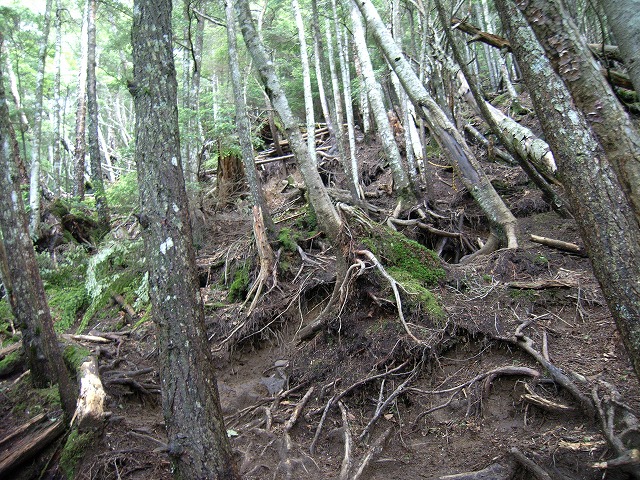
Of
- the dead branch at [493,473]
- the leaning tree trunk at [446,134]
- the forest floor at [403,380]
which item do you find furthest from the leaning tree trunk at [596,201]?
the leaning tree trunk at [446,134]

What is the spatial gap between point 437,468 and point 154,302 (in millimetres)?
3381

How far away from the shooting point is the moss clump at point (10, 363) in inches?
295

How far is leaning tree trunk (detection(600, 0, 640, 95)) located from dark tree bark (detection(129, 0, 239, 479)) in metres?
3.57

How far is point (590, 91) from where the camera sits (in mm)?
3139

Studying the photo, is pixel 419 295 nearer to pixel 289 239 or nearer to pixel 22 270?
pixel 289 239

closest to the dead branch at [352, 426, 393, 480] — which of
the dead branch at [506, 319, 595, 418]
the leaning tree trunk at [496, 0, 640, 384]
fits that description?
the dead branch at [506, 319, 595, 418]

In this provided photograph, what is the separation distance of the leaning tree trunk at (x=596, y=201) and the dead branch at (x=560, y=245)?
166 inches

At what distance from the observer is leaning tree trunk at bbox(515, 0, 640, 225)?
120 inches

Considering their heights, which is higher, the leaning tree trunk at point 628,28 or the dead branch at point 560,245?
the leaning tree trunk at point 628,28

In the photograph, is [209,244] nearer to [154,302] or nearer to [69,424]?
[69,424]

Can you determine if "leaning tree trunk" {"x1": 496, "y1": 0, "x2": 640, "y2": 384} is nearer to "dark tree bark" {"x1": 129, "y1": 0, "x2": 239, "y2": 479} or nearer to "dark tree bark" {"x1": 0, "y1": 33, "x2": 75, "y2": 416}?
"dark tree bark" {"x1": 129, "y1": 0, "x2": 239, "y2": 479}

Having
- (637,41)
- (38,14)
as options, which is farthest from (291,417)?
(38,14)

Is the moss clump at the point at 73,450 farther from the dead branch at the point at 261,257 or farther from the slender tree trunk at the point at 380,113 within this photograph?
the slender tree trunk at the point at 380,113

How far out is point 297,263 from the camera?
9180 millimetres
